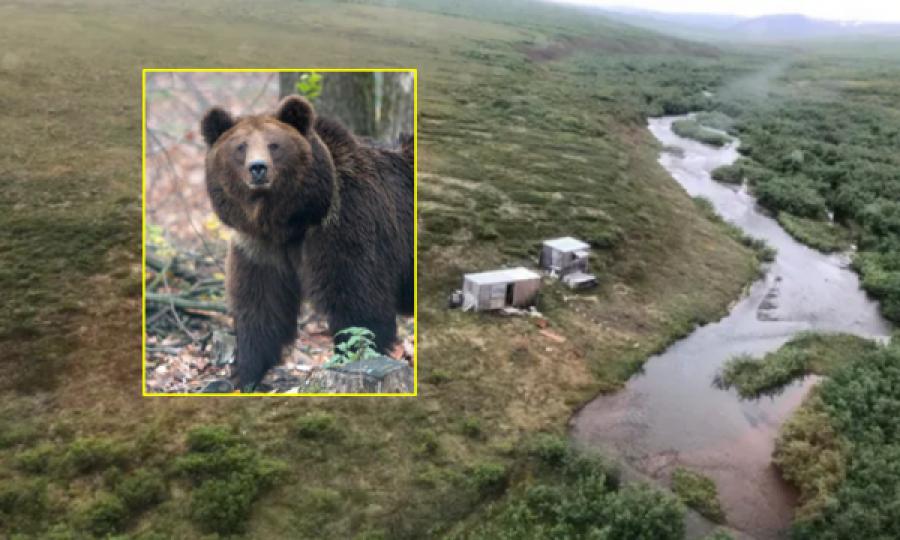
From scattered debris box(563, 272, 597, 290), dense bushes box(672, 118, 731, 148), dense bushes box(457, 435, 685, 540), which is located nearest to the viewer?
dense bushes box(457, 435, 685, 540)

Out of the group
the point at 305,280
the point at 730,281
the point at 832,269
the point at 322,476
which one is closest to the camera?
the point at 305,280

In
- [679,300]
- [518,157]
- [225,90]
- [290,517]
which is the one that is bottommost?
[290,517]

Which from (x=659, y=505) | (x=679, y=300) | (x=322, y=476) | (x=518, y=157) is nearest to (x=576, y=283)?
(x=679, y=300)

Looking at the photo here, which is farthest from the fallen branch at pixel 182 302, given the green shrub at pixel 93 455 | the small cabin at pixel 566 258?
the small cabin at pixel 566 258

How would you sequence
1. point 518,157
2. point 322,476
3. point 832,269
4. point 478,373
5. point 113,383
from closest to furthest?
point 322,476 → point 113,383 → point 478,373 → point 832,269 → point 518,157

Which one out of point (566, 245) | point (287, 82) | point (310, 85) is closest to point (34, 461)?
point (287, 82)

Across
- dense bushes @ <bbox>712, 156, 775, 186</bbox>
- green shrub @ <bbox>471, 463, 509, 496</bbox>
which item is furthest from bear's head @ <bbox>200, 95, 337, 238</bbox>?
dense bushes @ <bbox>712, 156, 775, 186</bbox>

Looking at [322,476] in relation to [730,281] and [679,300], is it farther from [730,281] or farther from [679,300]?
[730,281]

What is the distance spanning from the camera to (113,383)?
970 cm

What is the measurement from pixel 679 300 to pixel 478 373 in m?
5.91

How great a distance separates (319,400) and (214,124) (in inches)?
227

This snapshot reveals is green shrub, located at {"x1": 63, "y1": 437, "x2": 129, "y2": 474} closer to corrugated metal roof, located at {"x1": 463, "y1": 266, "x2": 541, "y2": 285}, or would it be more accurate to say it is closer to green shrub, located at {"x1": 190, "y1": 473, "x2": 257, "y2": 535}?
green shrub, located at {"x1": 190, "y1": 473, "x2": 257, "y2": 535}

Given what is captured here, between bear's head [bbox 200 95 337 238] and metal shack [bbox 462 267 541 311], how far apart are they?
7189mm

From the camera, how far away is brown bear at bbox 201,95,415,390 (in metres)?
5.05
